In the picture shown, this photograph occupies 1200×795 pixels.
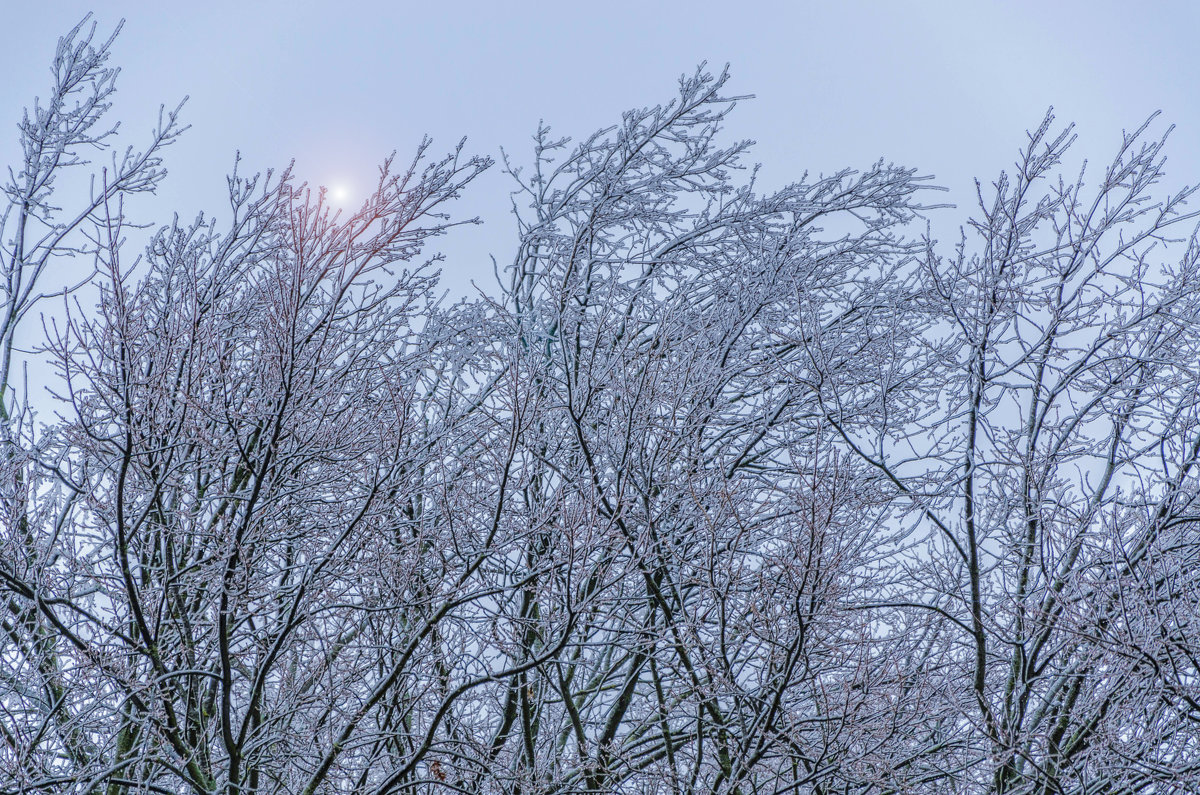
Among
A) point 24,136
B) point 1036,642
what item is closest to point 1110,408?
point 1036,642

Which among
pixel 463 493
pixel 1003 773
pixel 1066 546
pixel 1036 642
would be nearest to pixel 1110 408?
pixel 1066 546

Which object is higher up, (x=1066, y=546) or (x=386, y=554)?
(x=386, y=554)

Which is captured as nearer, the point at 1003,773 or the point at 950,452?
the point at 1003,773

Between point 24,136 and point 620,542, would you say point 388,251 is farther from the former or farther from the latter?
point 24,136

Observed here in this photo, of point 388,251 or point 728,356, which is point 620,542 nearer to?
point 388,251

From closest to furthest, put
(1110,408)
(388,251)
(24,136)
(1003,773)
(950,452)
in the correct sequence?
(388,251) → (1003,773) → (1110,408) → (950,452) → (24,136)

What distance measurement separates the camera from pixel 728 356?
22.4ft

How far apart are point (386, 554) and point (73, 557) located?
1.44 metres

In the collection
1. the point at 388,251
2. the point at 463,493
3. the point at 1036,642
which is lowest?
the point at 1036,642

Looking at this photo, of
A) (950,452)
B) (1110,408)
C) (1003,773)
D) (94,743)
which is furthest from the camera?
(950,452)

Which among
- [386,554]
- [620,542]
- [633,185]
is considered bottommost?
[620,542]

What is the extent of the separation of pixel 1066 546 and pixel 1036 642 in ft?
1.71

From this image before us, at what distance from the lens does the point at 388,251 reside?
4258mm

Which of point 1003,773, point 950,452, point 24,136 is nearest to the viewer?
point 1003,773
